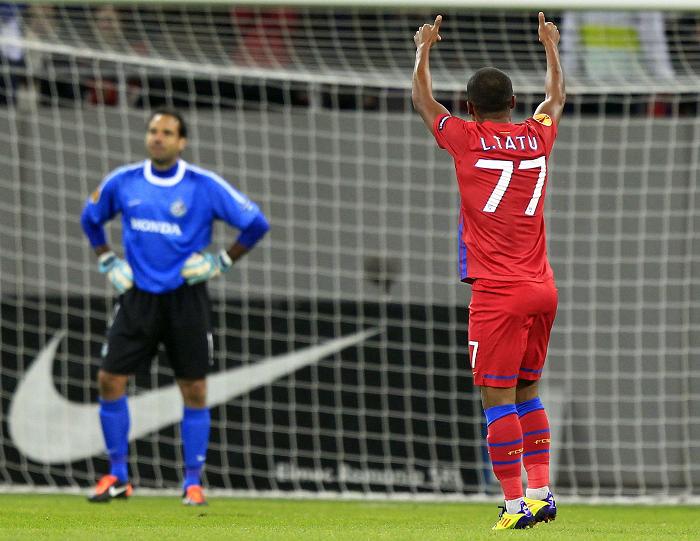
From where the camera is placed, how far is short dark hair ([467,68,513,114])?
15.6 feet

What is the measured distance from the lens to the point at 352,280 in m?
8.22

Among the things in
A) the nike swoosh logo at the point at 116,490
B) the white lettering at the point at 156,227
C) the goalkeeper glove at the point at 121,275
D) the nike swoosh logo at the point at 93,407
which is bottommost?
the nike swoosh logo at the point at 116,490

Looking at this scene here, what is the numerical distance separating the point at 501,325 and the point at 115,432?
263 cm

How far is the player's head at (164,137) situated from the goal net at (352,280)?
55.7 inches

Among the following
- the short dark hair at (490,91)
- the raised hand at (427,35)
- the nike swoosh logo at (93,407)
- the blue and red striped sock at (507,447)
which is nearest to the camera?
the blue and red striped sock at (507,447)

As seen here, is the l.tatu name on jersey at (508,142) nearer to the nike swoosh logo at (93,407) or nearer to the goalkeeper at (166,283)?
the goalkeeper at (166,283)

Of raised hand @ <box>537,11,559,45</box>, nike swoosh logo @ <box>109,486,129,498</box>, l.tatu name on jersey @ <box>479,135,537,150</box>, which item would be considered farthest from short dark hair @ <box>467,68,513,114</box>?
nike swoosh logo @ <box>109,486,129,498</box>

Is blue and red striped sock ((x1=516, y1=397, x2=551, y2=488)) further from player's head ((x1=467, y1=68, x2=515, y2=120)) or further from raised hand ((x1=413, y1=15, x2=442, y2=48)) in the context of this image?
raised hand ((x1=413, y1=15, x2=442, y2=48))

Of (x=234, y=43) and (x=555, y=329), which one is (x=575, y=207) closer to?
(x=555, y=329)

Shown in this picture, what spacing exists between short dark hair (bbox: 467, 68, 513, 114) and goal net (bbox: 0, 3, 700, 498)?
Result: 329 centimetres

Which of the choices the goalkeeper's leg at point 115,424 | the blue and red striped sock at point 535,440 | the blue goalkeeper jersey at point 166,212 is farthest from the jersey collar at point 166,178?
the blue and red striped sock at point 535,440

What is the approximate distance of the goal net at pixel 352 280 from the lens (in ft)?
26.3

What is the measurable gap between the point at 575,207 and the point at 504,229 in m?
3.59

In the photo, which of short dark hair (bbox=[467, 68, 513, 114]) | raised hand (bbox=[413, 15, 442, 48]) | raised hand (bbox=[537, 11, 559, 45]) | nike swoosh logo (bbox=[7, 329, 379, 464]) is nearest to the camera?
short dark hair (bbox=[467, 68, 513, 114])
